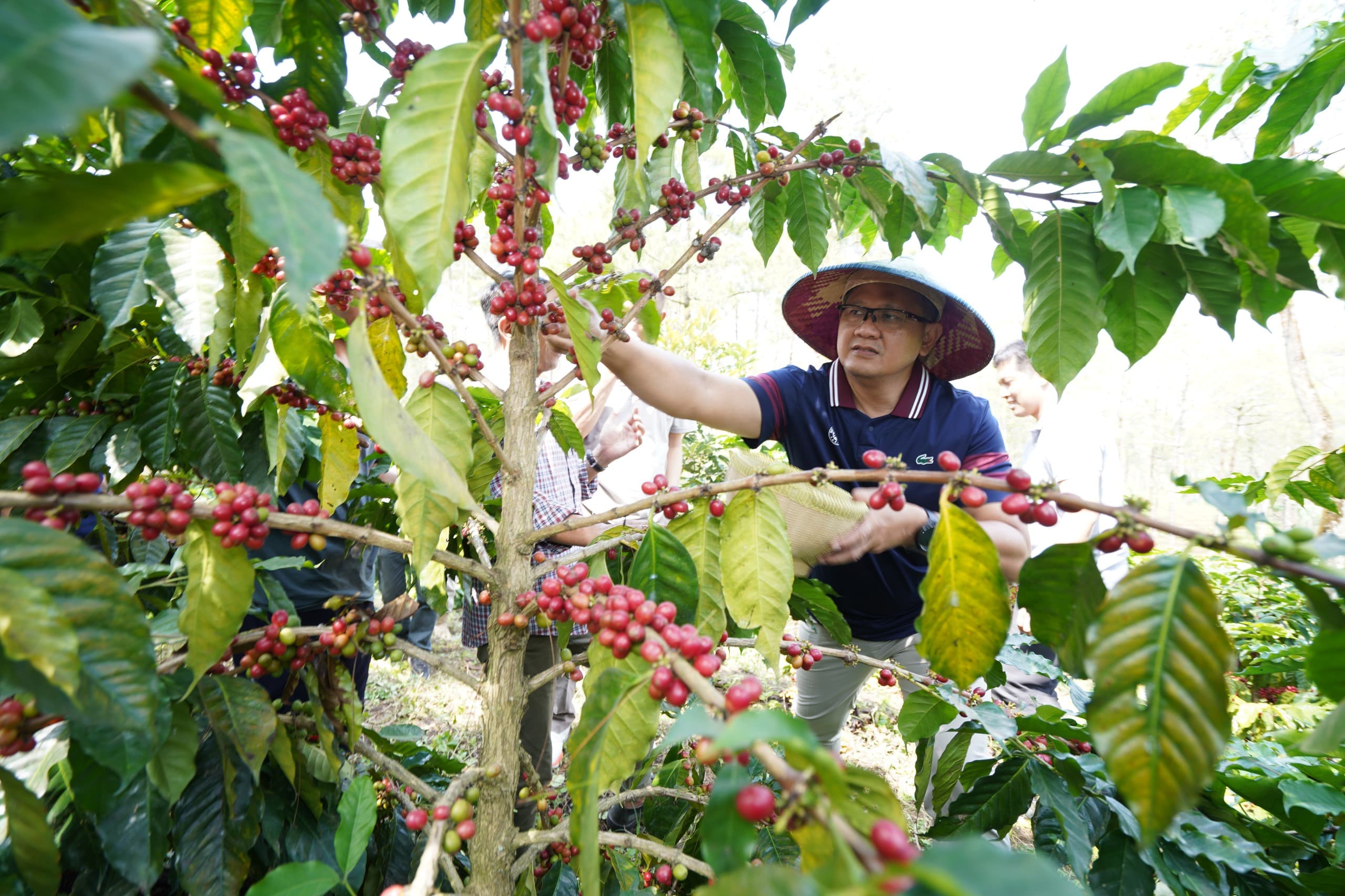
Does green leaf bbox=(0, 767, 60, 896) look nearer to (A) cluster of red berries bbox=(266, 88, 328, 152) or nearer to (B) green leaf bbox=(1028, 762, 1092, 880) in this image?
(A) cluster of red berries bbox=(266, 88, 328, 152)

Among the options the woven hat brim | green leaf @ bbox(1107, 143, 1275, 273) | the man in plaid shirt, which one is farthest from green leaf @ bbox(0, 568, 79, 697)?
the woven hat brim

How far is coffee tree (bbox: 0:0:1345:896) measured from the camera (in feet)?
1.71

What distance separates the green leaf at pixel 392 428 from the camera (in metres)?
0.58

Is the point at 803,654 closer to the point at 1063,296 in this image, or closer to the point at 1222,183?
the point at 1063,296

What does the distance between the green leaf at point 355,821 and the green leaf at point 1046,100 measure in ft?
4.76

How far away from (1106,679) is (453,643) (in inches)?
234

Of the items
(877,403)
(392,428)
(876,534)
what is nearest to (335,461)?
(392,428)

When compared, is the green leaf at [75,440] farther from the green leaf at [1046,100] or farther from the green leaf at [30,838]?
the green leaf at [1046,100]

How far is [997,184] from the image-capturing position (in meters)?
1.01

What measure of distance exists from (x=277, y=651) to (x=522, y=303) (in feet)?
2.25

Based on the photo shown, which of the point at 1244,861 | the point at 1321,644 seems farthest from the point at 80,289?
the point at 1244,861

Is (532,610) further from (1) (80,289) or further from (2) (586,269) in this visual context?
(1) (80,289)

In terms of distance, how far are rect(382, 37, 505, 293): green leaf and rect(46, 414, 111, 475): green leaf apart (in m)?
0.95

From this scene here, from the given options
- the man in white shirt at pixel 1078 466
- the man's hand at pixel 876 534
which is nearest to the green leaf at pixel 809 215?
the man's hand at pixel 876 534
